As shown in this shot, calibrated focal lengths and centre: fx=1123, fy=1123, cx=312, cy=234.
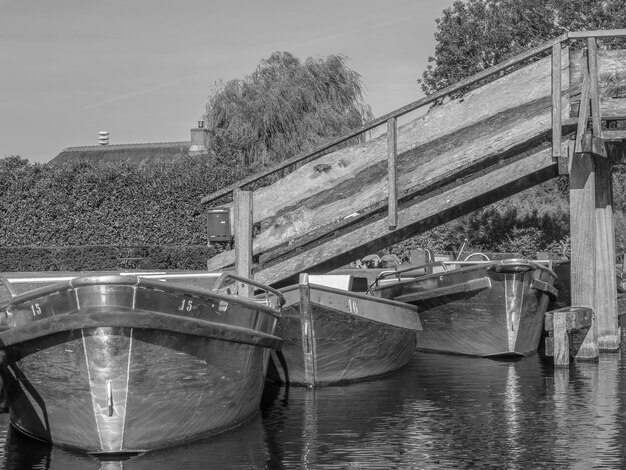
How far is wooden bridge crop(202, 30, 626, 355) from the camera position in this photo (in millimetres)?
14203

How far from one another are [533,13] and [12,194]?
59.5 ft

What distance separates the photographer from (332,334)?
42.6 feet

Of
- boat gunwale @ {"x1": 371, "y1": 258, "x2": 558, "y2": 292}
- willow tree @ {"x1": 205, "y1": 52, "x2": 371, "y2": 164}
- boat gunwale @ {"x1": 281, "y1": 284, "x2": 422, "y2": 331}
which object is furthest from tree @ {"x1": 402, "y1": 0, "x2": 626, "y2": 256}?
boat gunwale @ {"x1": 281, "y1": 284, "x2": 422, "y2": 331}

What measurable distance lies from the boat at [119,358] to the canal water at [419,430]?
0.24 metres

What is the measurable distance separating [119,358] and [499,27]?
3126 cm

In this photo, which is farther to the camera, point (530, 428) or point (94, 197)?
point (94, 197)

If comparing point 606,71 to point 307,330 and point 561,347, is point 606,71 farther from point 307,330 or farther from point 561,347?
point 307,330

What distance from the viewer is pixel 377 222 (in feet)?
47.0

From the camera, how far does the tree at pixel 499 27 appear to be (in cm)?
3678

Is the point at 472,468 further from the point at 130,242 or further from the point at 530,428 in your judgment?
the point at 130,242

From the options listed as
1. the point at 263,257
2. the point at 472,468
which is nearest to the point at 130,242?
the point at 263,257

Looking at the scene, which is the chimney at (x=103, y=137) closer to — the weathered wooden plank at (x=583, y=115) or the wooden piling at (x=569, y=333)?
the wooden piling at (x=569, y=333)

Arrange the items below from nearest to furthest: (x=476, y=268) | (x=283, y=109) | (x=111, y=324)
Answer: (x=111, y=324) → (x=476, y=268) → (x=283, y=109)

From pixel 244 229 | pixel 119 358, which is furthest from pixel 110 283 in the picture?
pixel 244 229
